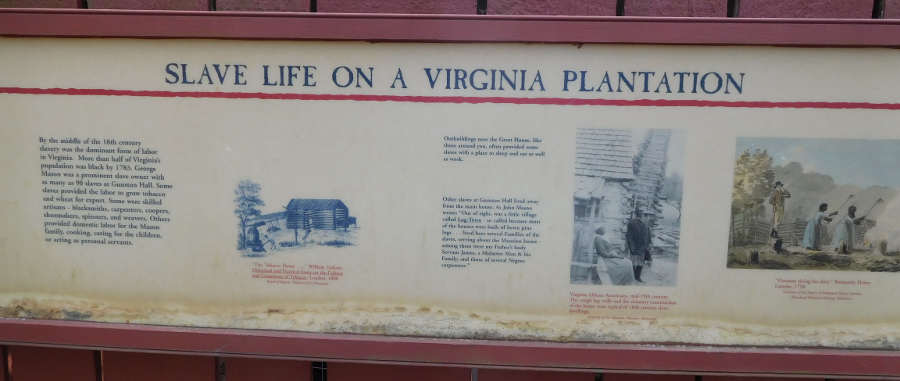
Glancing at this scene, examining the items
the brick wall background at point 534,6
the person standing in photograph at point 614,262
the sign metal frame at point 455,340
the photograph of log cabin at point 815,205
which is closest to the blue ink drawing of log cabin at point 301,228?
the sign metal frame at point 455,340

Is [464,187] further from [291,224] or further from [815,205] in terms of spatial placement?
[815,205]

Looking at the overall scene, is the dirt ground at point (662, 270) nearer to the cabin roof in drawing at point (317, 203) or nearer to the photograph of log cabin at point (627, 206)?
the photograph of log cabin at point (627, 206)

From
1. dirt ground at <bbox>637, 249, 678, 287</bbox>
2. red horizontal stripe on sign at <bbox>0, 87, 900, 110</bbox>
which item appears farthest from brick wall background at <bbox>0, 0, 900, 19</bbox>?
dirt ground at <bbox>637, 249, 678, 287</bbox>

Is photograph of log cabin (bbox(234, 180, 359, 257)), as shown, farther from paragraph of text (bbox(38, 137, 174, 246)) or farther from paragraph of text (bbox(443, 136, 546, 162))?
paragraph of text (bbox(443, 136, 546, 162))

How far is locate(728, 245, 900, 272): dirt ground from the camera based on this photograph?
1677 millimetres

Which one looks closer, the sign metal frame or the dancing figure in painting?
the sign metal frame

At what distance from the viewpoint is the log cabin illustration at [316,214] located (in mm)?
1698

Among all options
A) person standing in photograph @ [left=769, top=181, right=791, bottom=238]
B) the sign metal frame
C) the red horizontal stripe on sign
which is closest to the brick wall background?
the sign metal frame

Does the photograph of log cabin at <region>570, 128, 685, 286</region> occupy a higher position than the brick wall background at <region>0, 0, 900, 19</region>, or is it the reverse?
the brick wall background at <region>0, 0, 900, 19</region>

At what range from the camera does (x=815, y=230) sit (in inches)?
65.6

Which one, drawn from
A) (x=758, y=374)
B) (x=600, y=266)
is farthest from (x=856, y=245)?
(x=600, y=266)

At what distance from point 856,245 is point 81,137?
8.39 ft

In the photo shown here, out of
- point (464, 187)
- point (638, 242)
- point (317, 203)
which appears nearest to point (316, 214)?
point (317, 203)

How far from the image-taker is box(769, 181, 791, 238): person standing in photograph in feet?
5.41
